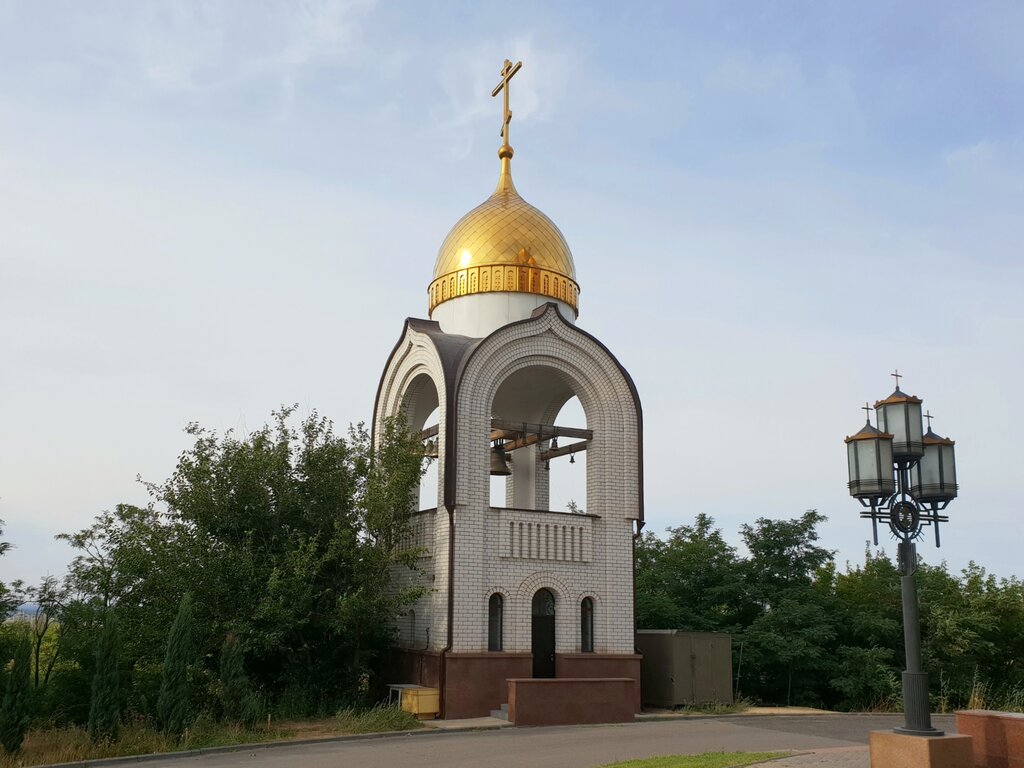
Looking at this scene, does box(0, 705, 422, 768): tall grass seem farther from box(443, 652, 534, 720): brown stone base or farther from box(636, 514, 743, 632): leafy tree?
box(636, 514, 743, 632): leafy tree

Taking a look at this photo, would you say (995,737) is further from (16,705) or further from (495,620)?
(16,705)

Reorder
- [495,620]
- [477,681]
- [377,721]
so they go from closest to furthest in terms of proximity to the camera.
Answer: [377,721]
[477,681]
[495,620]

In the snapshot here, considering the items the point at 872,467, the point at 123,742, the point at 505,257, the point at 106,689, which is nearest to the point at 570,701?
the point at 123,742

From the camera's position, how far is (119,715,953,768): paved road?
12.5 m

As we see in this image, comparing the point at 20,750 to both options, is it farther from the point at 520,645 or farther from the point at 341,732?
the point at 520,645

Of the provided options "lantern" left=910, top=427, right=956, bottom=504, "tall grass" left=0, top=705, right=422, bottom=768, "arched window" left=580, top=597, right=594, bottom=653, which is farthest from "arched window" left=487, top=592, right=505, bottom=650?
"lantern" left=910, top=427, right=956, bottom=504

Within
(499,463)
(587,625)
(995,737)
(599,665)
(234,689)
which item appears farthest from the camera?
(499,463)

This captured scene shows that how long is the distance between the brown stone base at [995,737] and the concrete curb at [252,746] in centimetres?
765

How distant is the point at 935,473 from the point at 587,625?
31.1ft

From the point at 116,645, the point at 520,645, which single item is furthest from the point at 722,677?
the point at 116,645

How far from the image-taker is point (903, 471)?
10.6 m

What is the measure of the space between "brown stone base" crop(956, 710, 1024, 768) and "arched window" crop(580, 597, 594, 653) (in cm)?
876

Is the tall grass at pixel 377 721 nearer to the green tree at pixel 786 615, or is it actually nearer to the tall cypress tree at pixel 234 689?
the tall cypress tree at pixel 234 689

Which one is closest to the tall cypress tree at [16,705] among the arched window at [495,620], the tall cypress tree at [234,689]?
the tall cypress tree at [234,689]
